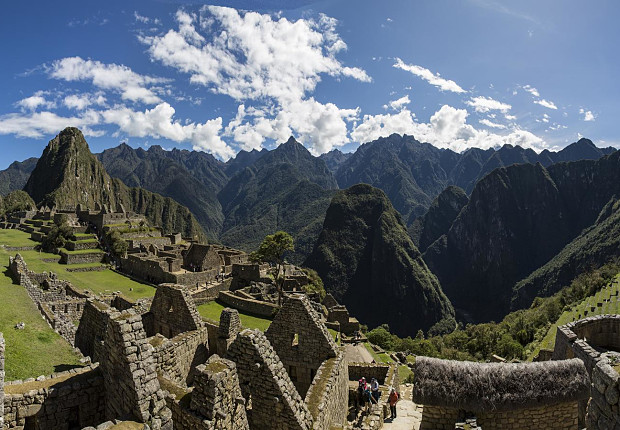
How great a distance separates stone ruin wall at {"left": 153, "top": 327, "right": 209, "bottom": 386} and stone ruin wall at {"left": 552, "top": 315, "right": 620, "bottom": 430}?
5.64 m

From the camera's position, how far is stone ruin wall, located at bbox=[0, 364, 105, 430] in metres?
4.35

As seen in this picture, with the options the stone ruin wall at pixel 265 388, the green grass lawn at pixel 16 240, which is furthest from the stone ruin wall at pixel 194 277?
the stone ruin wall at pixel 265 388

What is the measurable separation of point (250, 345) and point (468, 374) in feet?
16.3

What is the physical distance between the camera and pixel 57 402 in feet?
14.9

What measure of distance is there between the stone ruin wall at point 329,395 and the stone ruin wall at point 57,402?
3057 millimetres

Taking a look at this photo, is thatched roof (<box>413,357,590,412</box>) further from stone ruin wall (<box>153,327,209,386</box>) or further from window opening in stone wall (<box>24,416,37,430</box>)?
window opening in stone wall (<box>24,416,37,430</box>)

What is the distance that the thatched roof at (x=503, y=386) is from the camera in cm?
699

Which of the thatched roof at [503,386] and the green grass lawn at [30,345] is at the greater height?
the thatched roof at [503,386]

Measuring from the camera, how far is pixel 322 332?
725cm

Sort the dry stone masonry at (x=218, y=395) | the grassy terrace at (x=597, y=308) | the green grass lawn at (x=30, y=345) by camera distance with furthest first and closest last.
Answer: the grassy terrace at (x=597, y=308)
the green grass lawn at (x=30, y=345)
the dry stone masonry at (x=218, y=395)

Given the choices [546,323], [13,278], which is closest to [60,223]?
[13,278]

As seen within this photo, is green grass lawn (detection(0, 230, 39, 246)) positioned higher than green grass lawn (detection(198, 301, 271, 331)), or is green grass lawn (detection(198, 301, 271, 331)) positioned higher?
green grass lawn (detection(0, 230, 39, 246))

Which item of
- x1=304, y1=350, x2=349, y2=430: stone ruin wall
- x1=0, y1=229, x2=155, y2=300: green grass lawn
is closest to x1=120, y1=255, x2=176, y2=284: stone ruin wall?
x1=0, y1=229, x2=155, y2=300: green grass lawn

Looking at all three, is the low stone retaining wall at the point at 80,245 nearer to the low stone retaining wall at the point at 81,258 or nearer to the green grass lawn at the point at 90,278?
the green grass lawn at the point at 90,278
